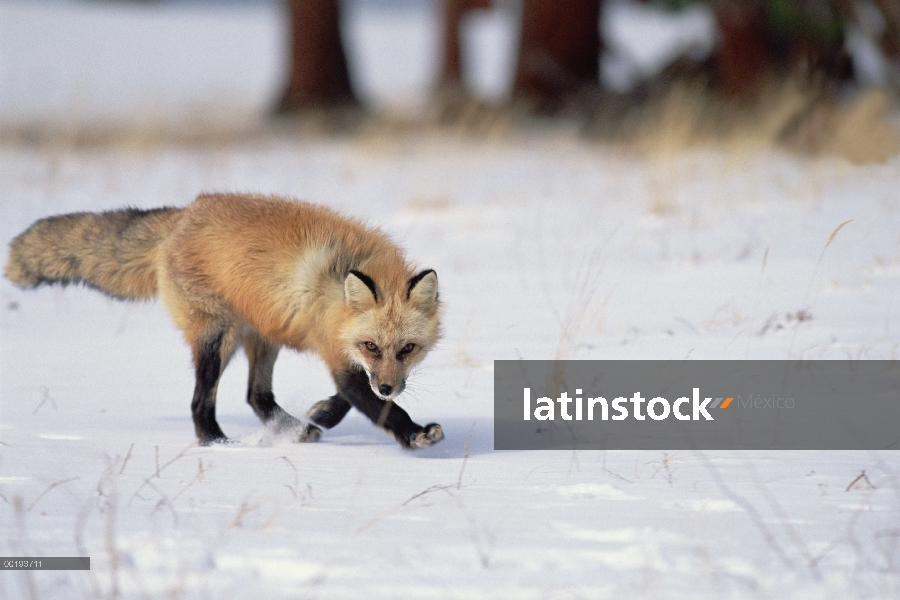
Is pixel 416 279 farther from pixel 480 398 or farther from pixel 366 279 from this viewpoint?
pixel 480 398

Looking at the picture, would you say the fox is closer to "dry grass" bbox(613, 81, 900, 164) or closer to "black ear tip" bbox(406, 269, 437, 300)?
"black ear tip" bbox(406, 269, 437, 300)

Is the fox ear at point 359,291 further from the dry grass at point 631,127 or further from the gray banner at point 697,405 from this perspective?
the dry grass at point 631,127

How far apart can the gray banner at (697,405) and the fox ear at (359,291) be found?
1007mm

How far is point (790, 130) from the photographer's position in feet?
44.9

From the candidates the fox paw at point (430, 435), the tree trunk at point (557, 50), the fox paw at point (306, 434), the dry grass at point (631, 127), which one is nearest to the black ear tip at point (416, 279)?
the fox paw at point (430, 435)

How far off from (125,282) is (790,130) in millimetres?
10899

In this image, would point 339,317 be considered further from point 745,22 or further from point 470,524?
point 745,22

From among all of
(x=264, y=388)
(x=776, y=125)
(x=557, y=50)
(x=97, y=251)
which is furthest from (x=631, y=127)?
(x=97, y=251)

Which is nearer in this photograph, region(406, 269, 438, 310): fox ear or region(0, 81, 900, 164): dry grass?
region(406, 269, 438, 310): fox ear

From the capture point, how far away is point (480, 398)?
5816 millimetres

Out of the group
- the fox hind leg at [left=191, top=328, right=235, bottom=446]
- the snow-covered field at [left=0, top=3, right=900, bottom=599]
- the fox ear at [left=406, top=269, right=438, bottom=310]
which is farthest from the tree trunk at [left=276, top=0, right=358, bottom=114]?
the fox ear at [left=406, top=269, right=438, bottom=310]

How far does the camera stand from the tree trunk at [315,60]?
1817 centimetres

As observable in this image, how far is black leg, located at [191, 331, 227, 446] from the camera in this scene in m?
4.98

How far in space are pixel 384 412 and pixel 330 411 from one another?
702 mm
